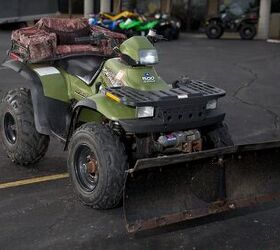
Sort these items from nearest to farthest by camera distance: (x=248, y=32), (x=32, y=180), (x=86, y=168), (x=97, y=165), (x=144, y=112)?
1. (x=144, y=112)
2. (x=97, y=165)
3. (x=86, y=168)
4. (x=32, y=180)
5. (x=248, y=32)

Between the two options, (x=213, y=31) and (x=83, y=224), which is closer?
(x=83, y=224)

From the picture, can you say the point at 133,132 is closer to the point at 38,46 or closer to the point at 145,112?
→ the point at 145,112

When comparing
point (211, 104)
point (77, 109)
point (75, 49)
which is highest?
point (75, 49)

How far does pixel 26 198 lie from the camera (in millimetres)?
5223

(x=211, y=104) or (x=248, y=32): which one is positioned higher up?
(x=211, y=104)

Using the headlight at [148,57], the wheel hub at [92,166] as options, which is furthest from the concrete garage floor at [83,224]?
the headlight at [148,57]

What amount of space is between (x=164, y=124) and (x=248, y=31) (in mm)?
19236

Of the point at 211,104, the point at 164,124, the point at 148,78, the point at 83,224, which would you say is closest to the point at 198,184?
the point at 164,124

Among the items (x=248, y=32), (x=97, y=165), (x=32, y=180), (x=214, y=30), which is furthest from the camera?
(x=214, y=30)

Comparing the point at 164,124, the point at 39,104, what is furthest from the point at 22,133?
the point at 164,124

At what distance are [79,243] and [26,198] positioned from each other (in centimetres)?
108

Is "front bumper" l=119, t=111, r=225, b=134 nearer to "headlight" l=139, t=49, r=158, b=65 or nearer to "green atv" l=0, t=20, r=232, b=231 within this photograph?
"green atv" l=0, t=20, r=232, b=231

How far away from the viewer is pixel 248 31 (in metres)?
23.0

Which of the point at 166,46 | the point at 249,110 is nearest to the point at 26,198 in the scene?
the point at 249,110
